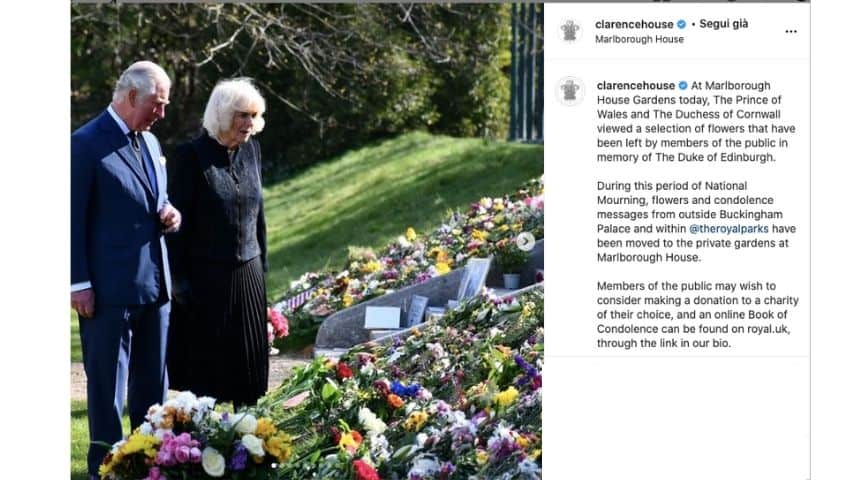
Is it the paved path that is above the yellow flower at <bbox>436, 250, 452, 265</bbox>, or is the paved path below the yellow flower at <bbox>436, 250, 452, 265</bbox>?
below

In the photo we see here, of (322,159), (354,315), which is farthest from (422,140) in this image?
(354,315)

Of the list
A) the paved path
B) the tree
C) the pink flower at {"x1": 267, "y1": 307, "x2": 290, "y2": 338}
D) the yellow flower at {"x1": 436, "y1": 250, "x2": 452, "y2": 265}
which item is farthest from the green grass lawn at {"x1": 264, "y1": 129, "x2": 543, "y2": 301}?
the pink flower at {"x1": 267, "y1": 307, "x2": 290, "y2": 338}

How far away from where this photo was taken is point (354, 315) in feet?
23.1

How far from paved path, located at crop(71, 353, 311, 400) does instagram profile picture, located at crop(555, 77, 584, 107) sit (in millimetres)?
2481

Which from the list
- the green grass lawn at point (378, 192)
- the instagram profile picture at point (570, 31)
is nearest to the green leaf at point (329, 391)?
the instagram profile picture at point (570, 31)

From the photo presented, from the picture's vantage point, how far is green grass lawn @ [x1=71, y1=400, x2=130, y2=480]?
482cm

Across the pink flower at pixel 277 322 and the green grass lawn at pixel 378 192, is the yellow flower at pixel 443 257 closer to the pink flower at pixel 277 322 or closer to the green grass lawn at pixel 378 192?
the green grass lawn at pixel 378 192

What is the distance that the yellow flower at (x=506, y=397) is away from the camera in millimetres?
4496

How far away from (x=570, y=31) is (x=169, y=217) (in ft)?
5.24

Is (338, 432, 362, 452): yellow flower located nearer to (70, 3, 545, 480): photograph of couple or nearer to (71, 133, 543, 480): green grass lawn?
Result: (70, 3, 545, 480): photograph of couple

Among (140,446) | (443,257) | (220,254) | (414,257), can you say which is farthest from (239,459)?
(414,257)

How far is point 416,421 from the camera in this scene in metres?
4.53

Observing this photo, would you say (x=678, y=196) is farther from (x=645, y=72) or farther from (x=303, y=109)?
(x=303, y=109)

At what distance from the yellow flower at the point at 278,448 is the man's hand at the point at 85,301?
81 centimetres
